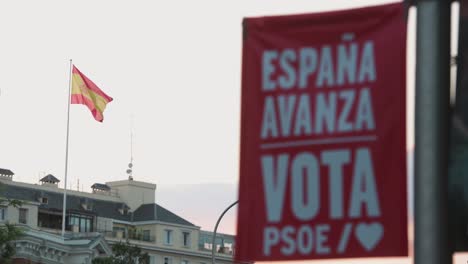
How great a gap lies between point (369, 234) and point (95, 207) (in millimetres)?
104318

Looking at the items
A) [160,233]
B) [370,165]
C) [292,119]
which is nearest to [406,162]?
[370,165]

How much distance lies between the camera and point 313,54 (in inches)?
255

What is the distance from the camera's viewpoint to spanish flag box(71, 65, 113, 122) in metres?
79.2

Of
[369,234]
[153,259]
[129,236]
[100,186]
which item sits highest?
[100,186]

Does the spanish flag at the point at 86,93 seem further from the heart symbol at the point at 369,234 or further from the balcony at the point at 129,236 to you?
the heart symbol at the point at 369,234

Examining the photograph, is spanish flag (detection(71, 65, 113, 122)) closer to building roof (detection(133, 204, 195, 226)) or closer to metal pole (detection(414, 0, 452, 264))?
building roof (detection(133, 204, 195, 226))

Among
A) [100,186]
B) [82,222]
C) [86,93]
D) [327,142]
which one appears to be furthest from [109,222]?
[327,142]

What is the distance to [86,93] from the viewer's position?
3155 inches

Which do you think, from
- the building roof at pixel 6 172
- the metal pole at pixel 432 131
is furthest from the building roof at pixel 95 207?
the metal pole at pixel 432 131

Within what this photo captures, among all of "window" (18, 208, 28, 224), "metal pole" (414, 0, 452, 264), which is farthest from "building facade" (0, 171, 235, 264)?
"metal pole" (414, 0, 452, 264)

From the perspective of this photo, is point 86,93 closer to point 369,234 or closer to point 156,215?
point 156,215

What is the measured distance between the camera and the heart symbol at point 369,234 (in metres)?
6.20

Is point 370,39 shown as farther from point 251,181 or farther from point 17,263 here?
point 17,263

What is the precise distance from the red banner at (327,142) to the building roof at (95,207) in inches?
3556
